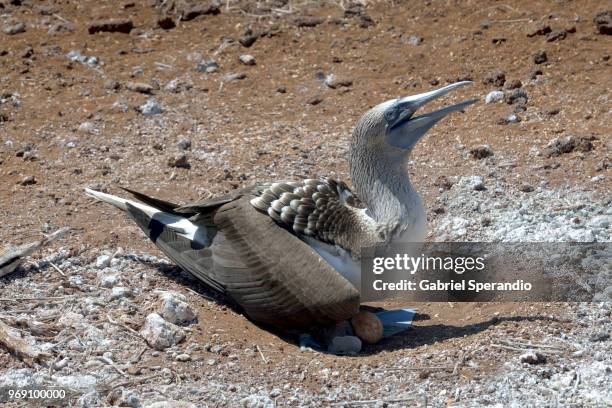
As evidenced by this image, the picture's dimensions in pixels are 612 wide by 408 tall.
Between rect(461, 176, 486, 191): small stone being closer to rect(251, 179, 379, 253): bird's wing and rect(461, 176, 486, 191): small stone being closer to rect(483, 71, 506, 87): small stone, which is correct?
rect(251, 179, 379, 253): bird's wing

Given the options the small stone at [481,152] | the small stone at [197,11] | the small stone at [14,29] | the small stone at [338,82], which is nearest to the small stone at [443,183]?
the small stone at [481,152]

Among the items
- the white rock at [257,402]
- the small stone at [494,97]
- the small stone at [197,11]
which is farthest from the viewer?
the small stone at [197,11]

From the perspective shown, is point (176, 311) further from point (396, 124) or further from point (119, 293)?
point (396, 124)

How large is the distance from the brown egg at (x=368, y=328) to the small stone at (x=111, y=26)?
5544 millimetres

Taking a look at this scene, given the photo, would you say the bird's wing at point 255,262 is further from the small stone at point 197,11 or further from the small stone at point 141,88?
the small stone at point 197,11

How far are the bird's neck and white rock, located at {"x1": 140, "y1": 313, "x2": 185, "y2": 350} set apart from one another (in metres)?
1.43

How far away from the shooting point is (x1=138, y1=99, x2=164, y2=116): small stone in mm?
9578

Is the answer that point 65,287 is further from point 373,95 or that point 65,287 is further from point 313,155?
point 373,95

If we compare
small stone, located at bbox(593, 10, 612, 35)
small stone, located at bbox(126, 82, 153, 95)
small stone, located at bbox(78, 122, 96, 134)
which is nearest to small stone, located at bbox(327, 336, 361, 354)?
small stone, located at bbox(78, 122, 96, 134)

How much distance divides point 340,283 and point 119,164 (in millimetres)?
3222

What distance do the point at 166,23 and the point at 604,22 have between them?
14.6ft

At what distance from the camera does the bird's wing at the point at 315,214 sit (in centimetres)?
655

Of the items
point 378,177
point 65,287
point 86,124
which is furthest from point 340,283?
point 86,124

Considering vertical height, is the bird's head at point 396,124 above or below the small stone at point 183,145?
above
